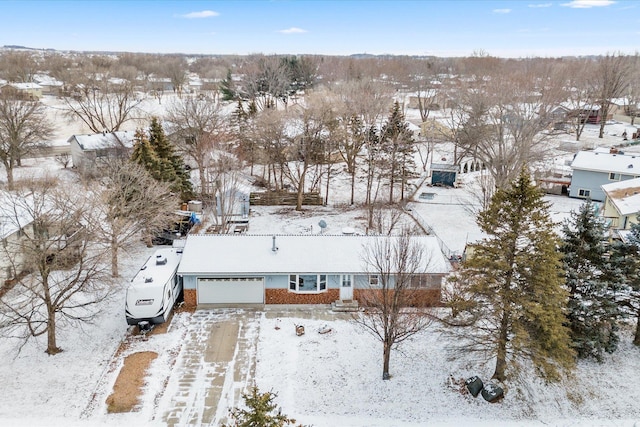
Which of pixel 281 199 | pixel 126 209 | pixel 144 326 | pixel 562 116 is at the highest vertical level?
pixel 562 116

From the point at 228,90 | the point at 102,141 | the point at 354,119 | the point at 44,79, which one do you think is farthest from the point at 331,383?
the point at 44,79

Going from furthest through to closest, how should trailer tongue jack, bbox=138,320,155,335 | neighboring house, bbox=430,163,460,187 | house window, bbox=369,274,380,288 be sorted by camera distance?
neighboring house, bbox=430,163,460,187
house window, bbox=369,274,380,288
trailer tongue jack, bbox=138,320,155,335

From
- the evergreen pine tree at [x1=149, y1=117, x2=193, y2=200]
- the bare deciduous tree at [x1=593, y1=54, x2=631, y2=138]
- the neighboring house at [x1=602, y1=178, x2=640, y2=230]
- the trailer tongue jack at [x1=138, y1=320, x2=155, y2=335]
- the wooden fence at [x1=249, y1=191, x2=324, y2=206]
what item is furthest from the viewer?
the bare deciduous tree at [x1=593, y1=54, x2=631, y2=138]

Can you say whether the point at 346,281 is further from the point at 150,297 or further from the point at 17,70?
the point at 17,70

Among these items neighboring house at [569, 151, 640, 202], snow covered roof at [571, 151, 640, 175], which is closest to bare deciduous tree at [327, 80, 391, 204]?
neighboring house at [569, 151, 640, 202]

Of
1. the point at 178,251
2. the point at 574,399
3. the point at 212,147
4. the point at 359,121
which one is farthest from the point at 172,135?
the point at 574,399

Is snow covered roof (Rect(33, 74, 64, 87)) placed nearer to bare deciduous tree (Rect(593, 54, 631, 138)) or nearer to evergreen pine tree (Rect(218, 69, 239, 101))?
evergreen pine tree (Rect(218, 69, 239, 101))

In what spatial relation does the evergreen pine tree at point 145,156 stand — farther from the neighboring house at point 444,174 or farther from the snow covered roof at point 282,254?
the neighboring house at point 444,174
